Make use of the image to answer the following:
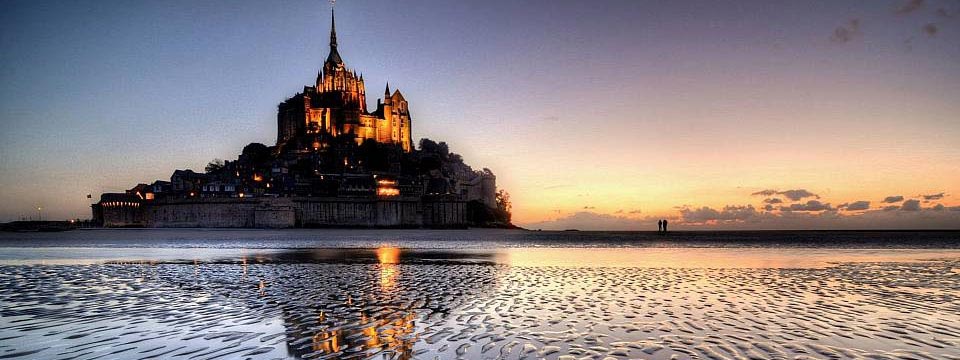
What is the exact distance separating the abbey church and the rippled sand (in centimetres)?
12247

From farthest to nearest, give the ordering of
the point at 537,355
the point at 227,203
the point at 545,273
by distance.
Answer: the point at 227,203 → the point at 545,273 → the point at 537,355

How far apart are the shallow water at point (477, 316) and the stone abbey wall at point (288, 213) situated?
289 feet

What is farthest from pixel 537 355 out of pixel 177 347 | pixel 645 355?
pixel 177 347

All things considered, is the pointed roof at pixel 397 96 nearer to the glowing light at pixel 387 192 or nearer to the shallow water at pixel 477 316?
the glowing light at pixel 387 192

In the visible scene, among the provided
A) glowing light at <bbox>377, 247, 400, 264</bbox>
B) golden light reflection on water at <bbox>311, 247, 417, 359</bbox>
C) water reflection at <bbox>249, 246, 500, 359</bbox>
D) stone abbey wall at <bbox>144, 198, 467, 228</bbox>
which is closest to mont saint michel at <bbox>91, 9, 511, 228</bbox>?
stone abbey wall at <bbox>144, 198, 467, 228</bbox>

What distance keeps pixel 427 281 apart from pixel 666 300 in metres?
6.63

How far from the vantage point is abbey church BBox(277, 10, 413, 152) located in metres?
140

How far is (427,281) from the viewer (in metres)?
17.1

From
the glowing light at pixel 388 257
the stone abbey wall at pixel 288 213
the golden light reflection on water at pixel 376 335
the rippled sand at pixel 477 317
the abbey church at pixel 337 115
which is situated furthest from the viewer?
the abbey church at pixel 337 115

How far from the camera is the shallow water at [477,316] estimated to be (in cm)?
763

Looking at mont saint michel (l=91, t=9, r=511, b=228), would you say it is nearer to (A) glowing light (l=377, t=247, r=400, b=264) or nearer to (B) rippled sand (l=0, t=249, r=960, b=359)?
(A) glowing light (l=377, t=247, r=400, b=264)

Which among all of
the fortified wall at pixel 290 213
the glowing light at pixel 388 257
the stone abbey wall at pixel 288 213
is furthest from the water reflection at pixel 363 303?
the fortified wall at pixel 290 213

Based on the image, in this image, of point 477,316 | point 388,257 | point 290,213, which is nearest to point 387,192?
point 290,213

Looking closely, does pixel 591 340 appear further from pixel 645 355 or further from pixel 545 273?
pixel 545 273
